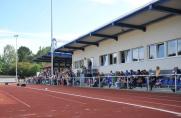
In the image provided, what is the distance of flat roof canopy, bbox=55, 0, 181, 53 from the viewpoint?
2319 cm

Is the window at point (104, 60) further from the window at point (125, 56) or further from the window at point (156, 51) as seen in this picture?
the window at point (156, 51)

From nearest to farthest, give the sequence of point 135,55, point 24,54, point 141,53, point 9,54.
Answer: point 141,53 → point 135,55 → point 24,54 → point 9,54

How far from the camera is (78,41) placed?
40.7 m

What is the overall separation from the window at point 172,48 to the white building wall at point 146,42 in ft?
1.10

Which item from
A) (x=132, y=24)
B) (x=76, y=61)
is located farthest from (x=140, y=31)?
(x=76, y=61)

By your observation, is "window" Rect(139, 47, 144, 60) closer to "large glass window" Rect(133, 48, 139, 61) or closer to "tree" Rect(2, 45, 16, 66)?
"large glass window" Rect(133, 48, 139, 61)

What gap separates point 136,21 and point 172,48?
3.71 m

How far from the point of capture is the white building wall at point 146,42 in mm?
25344

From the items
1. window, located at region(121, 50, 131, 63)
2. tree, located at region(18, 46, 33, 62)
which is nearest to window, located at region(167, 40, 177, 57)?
window, located at region(121, 50, 131, 63)

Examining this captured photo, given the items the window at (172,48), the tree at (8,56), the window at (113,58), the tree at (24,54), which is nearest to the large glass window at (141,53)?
the window at (172,48)

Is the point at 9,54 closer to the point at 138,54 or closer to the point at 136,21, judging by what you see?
the point at 138,54

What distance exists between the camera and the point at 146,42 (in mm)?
29078

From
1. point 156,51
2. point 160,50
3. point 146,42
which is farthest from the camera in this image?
point 146,42

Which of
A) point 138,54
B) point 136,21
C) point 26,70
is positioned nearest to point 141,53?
point 138,54
